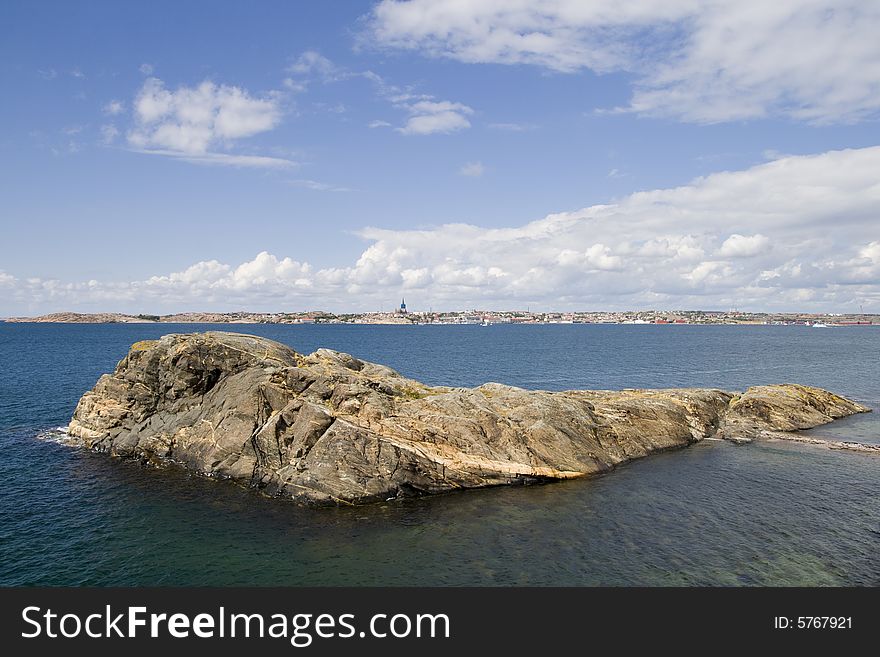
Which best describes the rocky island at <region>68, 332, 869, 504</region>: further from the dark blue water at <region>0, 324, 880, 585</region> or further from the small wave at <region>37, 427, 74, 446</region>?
the dark blue water at <region>0, 324, 880, 585</region>

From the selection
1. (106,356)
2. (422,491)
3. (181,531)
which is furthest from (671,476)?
(106,356)

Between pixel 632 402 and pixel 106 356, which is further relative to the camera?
pixel 106 356

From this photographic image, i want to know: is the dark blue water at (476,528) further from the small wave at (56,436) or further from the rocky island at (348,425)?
the rocky island at (348,425)

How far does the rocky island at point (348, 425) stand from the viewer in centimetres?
3881

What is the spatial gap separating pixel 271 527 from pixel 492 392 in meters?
24.4

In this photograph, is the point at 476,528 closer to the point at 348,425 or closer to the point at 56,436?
the point at 348,425

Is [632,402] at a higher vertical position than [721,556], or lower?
higher

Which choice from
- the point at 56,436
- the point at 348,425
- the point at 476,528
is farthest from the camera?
the point at 56,436

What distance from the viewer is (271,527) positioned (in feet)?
107

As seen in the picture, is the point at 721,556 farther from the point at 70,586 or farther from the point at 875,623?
the point at 70,586

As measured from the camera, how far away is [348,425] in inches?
1569

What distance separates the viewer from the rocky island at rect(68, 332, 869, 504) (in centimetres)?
3881

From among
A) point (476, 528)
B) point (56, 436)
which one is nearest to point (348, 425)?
point (476, 528)

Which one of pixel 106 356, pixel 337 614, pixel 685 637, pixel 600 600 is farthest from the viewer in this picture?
pixel 106 356
